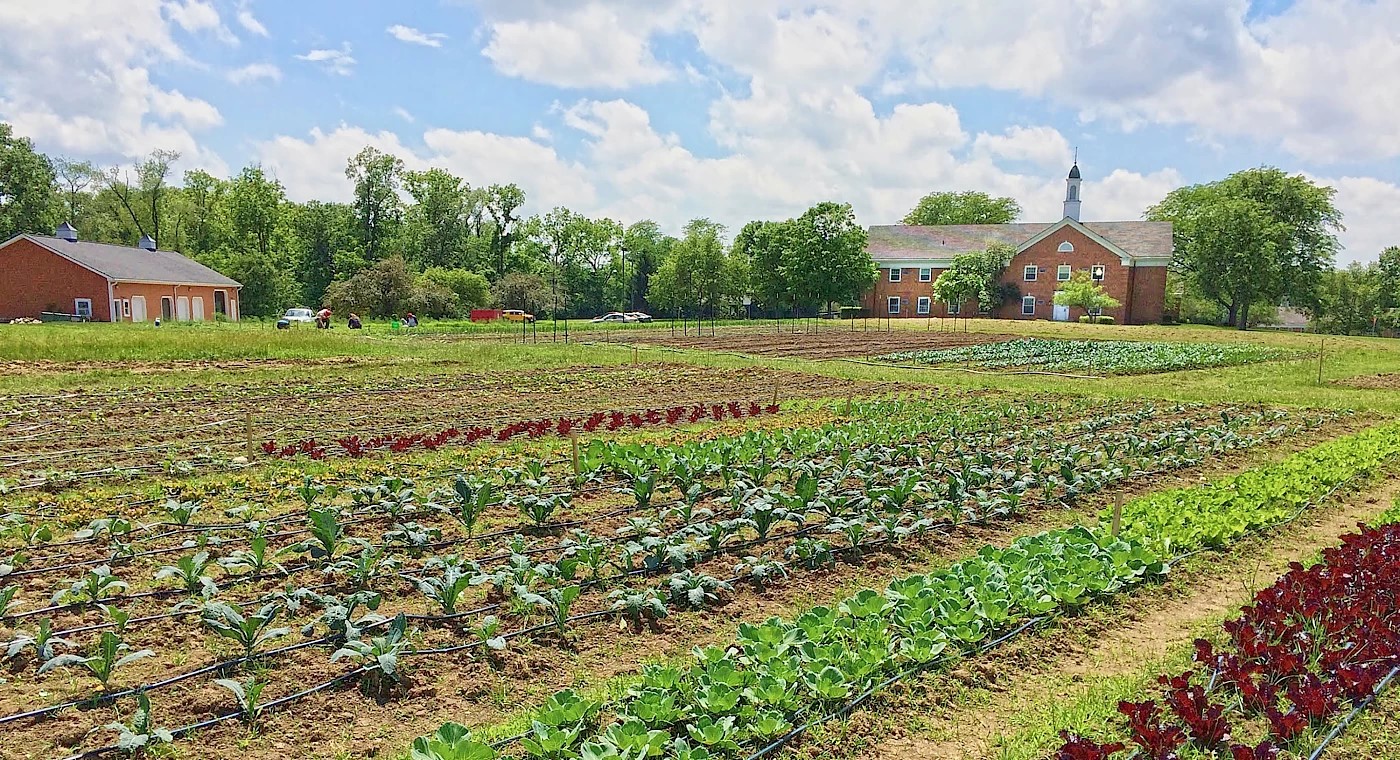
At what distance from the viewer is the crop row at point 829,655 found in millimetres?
3713

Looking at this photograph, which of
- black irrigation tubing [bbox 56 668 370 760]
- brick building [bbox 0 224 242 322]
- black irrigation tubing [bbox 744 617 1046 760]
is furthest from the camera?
brick building [bbox 0 224 242 322]

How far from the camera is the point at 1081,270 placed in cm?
5659

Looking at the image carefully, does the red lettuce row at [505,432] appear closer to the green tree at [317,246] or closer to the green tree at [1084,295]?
the green tree at [1084,295]

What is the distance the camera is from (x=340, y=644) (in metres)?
4.92

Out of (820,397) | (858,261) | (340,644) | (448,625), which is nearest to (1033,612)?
(448,625)

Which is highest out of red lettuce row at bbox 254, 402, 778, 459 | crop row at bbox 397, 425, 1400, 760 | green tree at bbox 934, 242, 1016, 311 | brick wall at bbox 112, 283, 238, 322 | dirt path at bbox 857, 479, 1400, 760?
green tree at bbox 934, 242, 1016, 311

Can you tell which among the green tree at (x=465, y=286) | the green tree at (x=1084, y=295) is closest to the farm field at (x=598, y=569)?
the green tree at (x=1084, y=295)

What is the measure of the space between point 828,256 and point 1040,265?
14.9 meters

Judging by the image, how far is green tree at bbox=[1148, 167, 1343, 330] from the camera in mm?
55969

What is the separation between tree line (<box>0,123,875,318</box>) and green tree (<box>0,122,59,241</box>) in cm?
8

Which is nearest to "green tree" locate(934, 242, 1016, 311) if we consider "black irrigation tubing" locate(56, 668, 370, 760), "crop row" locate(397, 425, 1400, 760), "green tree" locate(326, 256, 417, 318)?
"green tree" locate(326, 256, 417, 318)

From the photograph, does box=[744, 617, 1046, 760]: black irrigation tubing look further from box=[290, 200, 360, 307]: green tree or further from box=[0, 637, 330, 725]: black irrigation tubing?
box=[290, 200, 360, 307]: green tree

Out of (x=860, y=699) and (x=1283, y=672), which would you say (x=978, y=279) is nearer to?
(x=1283, y=672)

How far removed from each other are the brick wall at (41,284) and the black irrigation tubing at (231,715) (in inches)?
1856
